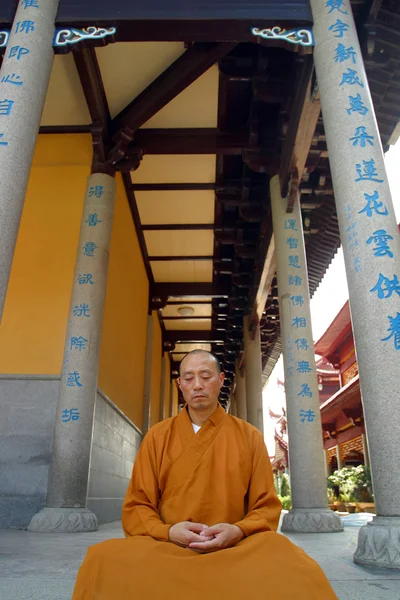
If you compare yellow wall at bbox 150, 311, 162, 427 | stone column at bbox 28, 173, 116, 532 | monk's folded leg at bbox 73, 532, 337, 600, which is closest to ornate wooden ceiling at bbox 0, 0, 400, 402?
stone column at bbox 28, 173, 116, 532

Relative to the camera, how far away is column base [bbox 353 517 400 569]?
2.69m

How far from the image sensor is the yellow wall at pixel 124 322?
24.7 feet

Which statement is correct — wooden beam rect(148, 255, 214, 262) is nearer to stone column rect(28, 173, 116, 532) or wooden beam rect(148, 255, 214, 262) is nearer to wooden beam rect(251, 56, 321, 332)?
wooden beam rect(251, 56, 321, 332)

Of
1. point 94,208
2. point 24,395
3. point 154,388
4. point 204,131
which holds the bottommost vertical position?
point 24,395

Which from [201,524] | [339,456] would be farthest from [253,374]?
[201,524]

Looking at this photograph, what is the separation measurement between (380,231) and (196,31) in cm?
295

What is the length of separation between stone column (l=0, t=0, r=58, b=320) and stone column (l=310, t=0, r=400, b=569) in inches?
101

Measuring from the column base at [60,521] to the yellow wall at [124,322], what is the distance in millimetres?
2010

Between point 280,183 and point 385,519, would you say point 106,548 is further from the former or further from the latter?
point 280,183

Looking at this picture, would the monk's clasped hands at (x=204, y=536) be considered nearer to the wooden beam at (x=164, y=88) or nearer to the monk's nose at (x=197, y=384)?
the monk's nose at (x=197, y=384)

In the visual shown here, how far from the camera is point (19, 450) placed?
18.6 feet

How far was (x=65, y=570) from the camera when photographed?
2672mm

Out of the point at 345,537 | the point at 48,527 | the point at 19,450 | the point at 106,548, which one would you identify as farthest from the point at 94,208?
the point at 106,548

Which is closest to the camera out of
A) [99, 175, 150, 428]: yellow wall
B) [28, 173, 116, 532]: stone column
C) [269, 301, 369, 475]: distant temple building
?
[28, 173, 116, 532]: stone column
